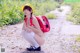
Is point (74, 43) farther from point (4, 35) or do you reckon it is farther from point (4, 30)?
point (4, 30)

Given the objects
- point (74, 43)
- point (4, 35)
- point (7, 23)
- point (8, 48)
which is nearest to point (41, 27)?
point (8, 48)

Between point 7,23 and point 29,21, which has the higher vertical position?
point 29,21

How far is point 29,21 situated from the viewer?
6055 mm

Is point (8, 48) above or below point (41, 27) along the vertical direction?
below

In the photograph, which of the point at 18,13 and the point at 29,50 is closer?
the point at 29,50

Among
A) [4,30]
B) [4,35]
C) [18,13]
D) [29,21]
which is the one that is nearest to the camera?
[29,21]

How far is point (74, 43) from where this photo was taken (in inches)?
291

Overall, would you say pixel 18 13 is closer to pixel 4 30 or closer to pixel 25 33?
pixel 4 30

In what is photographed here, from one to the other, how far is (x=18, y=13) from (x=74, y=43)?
211 inches

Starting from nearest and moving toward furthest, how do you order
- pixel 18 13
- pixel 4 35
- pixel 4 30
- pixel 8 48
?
1. pixel 8 48
2. pixel 4 35
3. pixel 4 30
4. pixel 18 13

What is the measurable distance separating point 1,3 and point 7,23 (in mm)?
938

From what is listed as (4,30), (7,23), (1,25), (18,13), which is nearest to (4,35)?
Result: (4,30)

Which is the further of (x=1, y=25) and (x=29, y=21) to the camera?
(x=1, y=25)

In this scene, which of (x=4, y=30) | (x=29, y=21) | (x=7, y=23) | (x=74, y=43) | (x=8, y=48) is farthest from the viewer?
(x=7, y=23)
